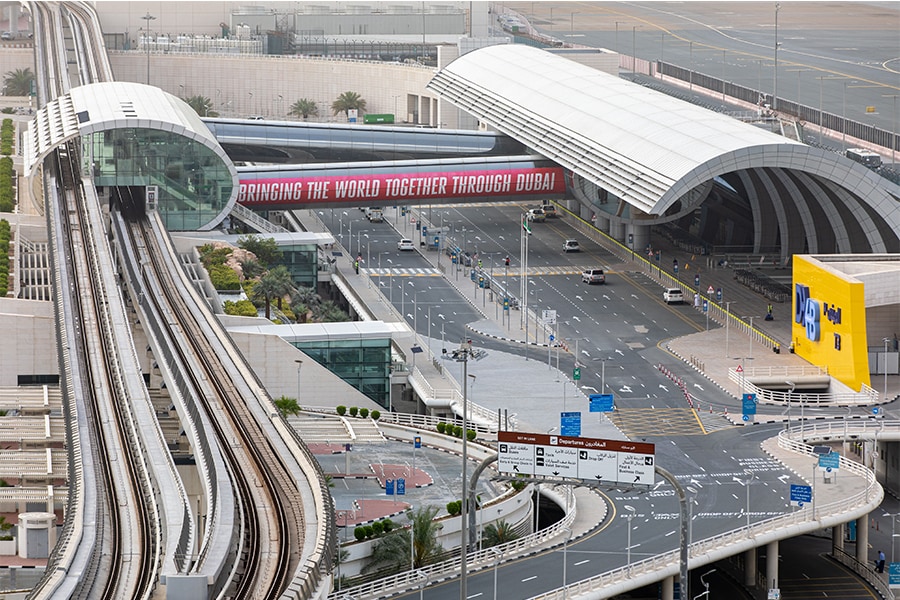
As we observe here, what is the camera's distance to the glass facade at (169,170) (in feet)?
468

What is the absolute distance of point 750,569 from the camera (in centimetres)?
9294

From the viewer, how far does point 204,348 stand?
349ft

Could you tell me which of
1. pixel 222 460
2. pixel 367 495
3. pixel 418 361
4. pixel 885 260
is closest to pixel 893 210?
pixel 885 260

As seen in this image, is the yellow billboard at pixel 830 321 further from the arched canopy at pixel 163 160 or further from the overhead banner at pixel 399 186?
the arched canopy at pixel 163 160

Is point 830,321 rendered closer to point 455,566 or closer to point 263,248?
point 455,566

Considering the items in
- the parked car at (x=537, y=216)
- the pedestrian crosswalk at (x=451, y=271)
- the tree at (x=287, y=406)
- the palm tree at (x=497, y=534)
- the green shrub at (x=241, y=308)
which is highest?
the green shrub at (x=241, y=308)

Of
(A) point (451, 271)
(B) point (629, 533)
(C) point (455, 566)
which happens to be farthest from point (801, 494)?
(A) point (451, 271)

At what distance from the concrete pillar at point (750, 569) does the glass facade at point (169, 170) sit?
62.6 m

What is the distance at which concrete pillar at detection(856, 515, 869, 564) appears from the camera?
3725 inches

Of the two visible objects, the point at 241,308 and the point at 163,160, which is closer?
the point at 241,308

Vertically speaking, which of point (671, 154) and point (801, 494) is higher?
point (671, 154)

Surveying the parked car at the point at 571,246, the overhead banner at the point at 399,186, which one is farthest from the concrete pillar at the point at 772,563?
the overhead banner at the point at 399,186

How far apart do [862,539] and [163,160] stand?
219 ft

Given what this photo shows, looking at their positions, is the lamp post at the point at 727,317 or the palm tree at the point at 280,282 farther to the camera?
the palm tree at the point at 280,282
